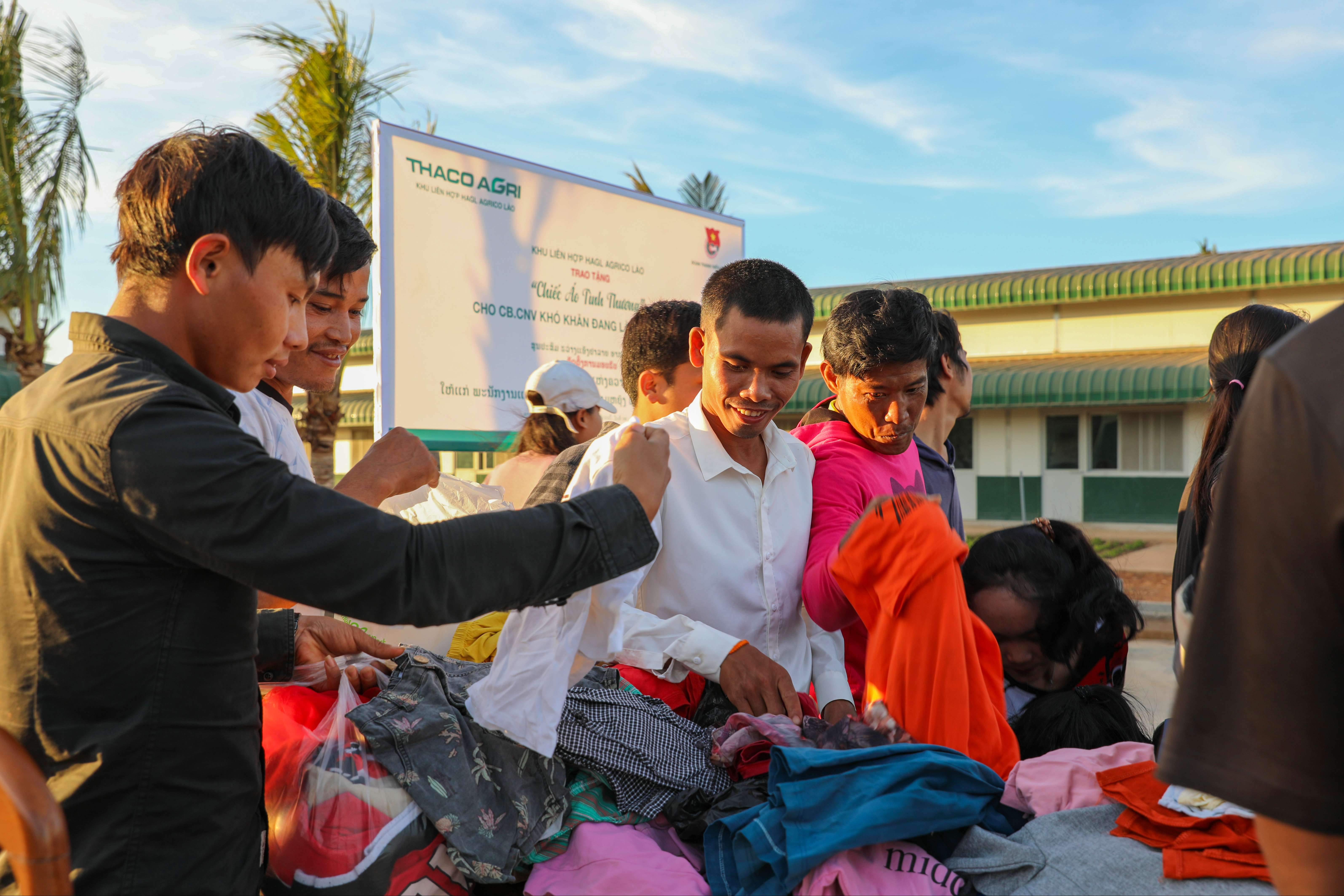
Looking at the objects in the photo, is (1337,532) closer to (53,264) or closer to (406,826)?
(406,826)

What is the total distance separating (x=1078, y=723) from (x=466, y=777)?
1.34 m

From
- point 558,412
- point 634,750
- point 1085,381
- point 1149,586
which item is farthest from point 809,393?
point 634,750

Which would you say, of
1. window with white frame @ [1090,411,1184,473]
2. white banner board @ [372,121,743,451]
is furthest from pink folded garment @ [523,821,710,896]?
window with white frame @ [1090,411,1184,473]

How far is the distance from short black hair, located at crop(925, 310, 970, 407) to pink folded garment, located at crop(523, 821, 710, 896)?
7.16 ft

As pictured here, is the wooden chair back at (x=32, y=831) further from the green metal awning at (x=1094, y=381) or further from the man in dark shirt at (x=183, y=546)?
the green metal awning at (x=1094, y=381)

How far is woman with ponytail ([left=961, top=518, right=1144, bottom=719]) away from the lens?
7.77 ft

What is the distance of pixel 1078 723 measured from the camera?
2102 mm

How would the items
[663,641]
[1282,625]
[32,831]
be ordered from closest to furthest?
[1282,625]
[32,831]
[663,641]

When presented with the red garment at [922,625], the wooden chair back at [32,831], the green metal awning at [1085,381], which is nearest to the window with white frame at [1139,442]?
the green metal awning at [1085,381]

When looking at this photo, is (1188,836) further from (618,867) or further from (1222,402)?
(1222,402)

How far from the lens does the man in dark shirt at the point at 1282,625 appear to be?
2.27 ft

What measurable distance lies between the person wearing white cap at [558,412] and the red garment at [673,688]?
208cm

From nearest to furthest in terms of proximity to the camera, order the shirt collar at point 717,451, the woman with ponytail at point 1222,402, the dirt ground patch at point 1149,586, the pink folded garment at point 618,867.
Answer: the pink folded garment at point 618,867 → the shirt collar at point 717,451 → the woman with ponytail at point 1222,402 → the dirt ground patch at point 1149,586

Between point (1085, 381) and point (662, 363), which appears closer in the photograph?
point (662, 363)
